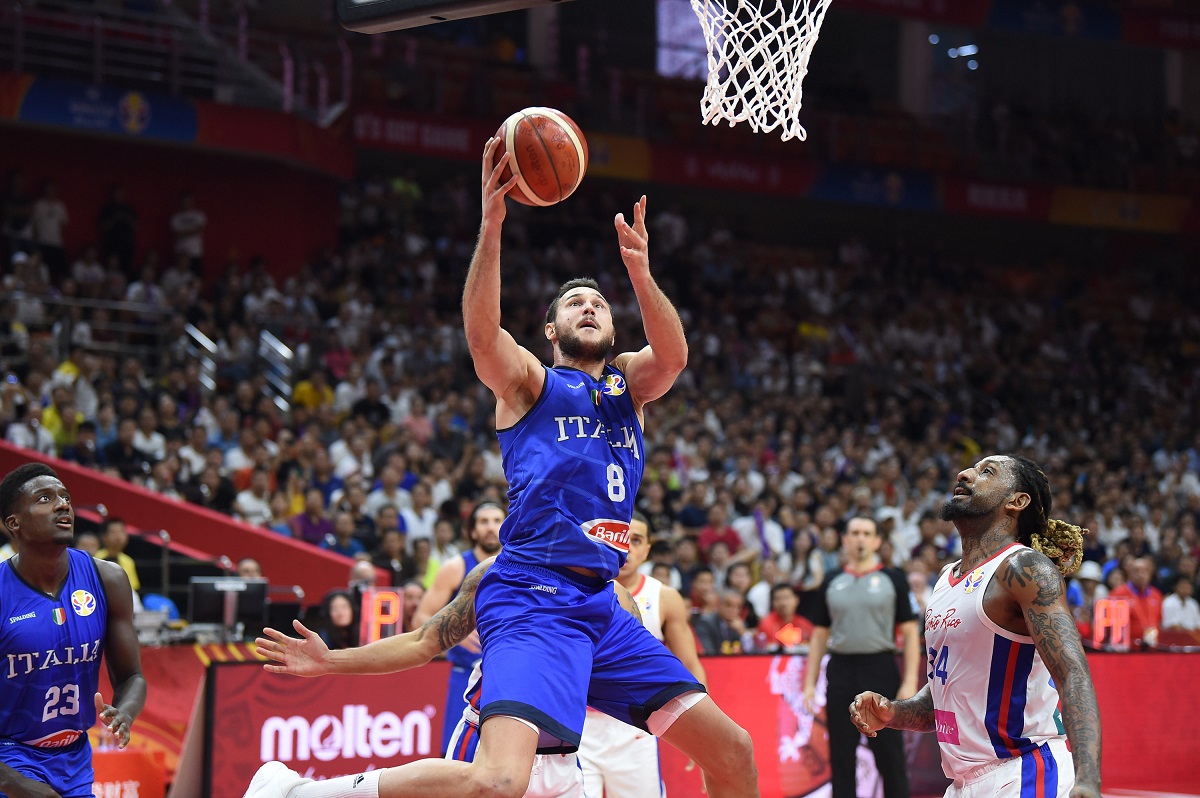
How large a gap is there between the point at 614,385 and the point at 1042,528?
1.56m

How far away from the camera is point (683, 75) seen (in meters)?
24.7

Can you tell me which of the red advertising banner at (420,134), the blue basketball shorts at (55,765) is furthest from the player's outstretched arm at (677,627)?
the red advertising banner at (420,134)

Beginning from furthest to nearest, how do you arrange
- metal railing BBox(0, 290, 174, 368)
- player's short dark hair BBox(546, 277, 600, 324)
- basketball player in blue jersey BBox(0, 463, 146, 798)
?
metal railing BBox(0, 290, 174, 368)
player's short dark hair BBox(546, 277, 600, 324)
basketball player in blue jersey BBox(0, 463, 146, 798)

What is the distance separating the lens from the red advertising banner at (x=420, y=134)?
2009 centimetres

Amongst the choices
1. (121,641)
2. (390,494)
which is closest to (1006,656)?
(121,641)

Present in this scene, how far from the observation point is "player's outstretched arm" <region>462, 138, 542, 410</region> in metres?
4.49

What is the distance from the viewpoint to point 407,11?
227 inches

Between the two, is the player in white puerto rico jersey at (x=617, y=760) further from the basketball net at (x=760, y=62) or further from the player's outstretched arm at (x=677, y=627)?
the basketball net at (x=760, y=62)

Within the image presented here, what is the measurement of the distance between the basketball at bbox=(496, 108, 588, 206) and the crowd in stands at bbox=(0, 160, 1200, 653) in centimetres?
461

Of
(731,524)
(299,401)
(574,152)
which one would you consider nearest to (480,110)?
(299,401)

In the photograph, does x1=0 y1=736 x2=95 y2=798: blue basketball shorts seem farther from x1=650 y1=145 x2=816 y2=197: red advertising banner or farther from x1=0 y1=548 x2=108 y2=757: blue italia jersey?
x1=650 y1=145 x2=816 y2=197: red advertising banner

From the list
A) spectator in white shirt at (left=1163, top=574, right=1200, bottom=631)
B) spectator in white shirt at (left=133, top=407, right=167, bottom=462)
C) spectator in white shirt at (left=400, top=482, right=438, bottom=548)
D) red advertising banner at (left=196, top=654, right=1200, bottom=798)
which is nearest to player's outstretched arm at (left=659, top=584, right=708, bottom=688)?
red advertising banner at (left=196, top=654, right=1200, bottom=798)

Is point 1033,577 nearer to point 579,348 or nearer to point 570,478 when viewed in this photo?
point 570,478

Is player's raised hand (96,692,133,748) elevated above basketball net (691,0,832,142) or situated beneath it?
situated beneath
